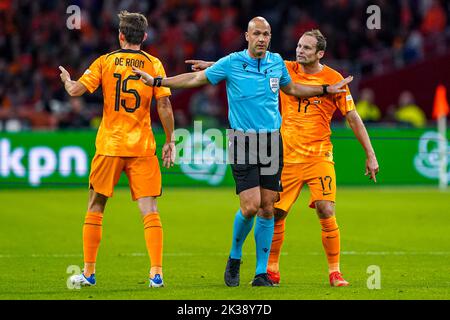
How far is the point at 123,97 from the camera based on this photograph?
945cm

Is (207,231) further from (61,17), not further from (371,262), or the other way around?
(61,17)

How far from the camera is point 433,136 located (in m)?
23.3

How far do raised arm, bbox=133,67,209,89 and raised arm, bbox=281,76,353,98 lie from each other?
885mm

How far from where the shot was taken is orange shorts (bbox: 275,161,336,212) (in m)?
9.98

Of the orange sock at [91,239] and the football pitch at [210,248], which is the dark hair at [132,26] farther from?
the football pitch at [210,248]

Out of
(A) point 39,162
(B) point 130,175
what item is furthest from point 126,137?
(A) point 39,162

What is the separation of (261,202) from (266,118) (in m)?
0.77

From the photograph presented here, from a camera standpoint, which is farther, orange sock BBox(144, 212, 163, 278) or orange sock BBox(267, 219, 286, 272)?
orange sock BBox(267, 219, 286, 272)

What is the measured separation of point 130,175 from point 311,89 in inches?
75.5

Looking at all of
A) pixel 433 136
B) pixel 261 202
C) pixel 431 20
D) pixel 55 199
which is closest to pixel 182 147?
pixel 55 199

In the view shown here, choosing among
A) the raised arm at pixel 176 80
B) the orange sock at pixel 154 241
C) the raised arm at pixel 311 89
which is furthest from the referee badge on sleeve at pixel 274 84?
the orange sock at pixel 154 241

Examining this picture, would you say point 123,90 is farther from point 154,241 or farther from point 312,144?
point 312,144

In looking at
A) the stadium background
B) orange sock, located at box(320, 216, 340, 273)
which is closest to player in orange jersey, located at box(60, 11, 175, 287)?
orange sock, located at box(320, 216, 340, 273)

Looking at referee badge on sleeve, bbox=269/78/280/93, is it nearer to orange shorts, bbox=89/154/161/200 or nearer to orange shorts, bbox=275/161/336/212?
orange shorts, bbox=275/161/336/212
